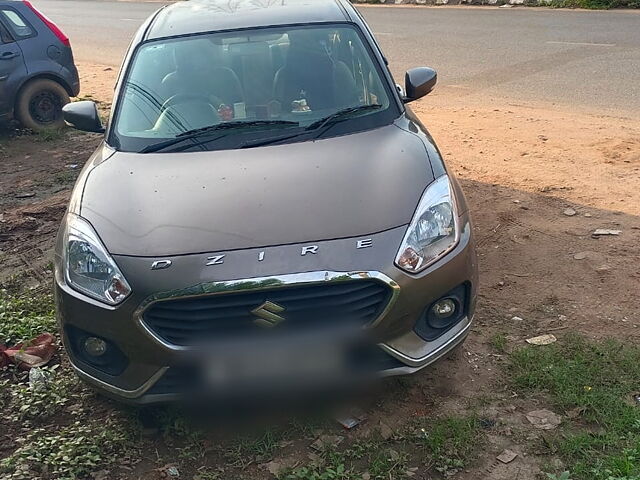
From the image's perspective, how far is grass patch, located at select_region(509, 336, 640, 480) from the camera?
2965mm

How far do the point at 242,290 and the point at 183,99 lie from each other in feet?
5.49

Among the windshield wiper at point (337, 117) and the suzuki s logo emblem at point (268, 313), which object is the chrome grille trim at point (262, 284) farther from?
the windshield wiper at point (337, 117)

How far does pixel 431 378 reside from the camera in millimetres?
3662

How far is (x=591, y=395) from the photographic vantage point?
3.35m

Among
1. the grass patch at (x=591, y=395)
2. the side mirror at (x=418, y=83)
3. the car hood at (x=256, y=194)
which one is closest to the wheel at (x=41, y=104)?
the car hood at (x=256, y=194)

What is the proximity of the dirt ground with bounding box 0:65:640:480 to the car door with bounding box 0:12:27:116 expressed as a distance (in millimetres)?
510

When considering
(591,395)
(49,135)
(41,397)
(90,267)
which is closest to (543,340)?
(591,395)

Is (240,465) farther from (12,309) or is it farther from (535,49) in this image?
(535,49)

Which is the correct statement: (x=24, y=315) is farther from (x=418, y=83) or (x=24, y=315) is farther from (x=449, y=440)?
(x=418, y=83)

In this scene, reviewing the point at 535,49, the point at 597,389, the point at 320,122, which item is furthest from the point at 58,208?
the point at 535,49

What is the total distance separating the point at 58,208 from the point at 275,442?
12.9 feet

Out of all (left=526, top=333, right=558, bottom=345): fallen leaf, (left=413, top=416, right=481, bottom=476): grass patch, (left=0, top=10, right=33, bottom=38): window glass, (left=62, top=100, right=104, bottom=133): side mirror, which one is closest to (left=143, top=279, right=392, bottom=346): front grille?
(left=413, top=416, right=481, bottom=476): grass patch

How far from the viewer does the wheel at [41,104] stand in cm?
892

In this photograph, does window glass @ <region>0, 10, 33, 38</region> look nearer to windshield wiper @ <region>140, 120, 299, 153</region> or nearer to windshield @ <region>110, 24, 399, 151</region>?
windshield @ <region>110, 24, 399, 151</region>
